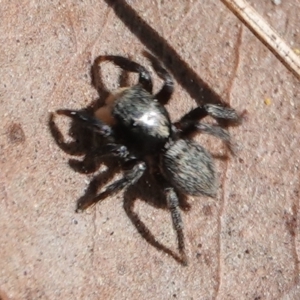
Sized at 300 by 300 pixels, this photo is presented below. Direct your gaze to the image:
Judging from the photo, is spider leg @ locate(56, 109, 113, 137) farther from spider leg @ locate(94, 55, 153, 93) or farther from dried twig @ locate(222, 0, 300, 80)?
dried twig @ locate(222, 0, 300, 80)

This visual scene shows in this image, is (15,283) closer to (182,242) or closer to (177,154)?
(182,242)

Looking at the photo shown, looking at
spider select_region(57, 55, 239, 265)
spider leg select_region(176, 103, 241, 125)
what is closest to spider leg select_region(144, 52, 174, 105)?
spider select_region(57, 55, 239, 265)

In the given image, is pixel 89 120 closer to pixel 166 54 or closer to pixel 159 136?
pixel 159 136

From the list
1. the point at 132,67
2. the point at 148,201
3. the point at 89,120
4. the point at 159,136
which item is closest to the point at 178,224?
the point at 148,201

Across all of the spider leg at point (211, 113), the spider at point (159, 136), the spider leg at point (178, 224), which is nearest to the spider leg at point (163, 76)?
the spider at point (159, 136)

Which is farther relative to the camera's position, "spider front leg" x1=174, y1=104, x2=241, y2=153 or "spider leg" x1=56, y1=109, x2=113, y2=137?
"spider front leg" x1=174, y1=104, x2=241, y2=153

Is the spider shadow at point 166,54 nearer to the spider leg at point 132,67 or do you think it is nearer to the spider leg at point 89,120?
the spider leg at point 132,67
